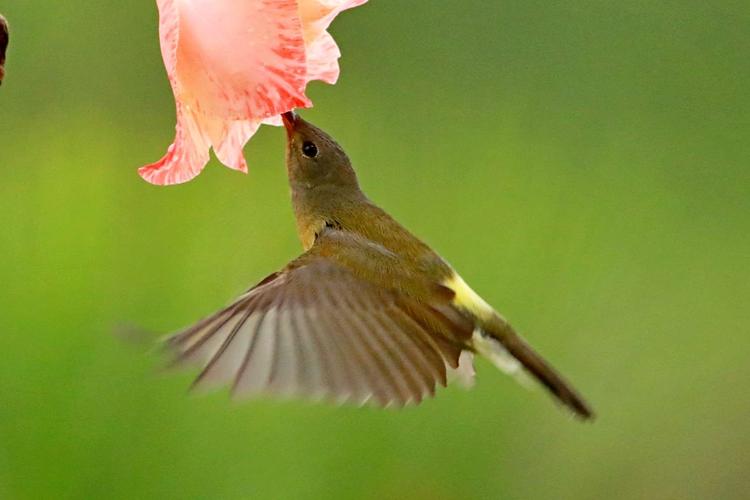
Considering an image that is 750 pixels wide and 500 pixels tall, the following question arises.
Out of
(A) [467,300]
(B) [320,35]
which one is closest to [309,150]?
(A) [467,300]

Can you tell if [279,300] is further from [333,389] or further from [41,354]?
[41,354]

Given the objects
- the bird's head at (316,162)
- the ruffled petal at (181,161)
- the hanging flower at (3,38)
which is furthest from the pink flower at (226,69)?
the bird's head at (316,162)

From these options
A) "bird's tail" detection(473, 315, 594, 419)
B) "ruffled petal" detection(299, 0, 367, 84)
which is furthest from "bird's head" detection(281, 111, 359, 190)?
"ruffled petal" detection(299, 0, 367, 84)

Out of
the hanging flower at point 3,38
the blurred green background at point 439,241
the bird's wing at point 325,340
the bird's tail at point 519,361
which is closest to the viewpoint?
the hanging flower at point 3,38

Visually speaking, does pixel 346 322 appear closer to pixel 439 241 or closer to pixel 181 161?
pixel 181 161

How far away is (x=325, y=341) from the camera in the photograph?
1267 millimetres

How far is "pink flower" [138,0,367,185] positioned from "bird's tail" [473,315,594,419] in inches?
22.7

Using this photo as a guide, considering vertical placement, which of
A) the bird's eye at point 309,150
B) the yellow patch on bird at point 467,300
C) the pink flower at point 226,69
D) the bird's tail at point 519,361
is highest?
the bird's eye at point 309,150

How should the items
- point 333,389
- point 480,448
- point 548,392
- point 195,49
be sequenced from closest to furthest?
point 195,49 < point 333,389 < point 548,392 < point 480,448

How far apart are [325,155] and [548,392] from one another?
38cm

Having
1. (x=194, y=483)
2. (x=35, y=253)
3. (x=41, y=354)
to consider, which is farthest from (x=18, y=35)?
(x=194, y=483)

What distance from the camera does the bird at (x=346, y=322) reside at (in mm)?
1150

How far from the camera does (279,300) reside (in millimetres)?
1239

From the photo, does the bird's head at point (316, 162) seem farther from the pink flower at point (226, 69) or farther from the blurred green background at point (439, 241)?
the pink flower at point (226, 69)
